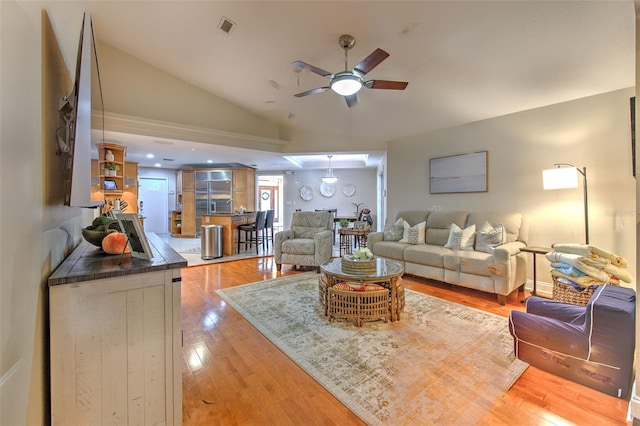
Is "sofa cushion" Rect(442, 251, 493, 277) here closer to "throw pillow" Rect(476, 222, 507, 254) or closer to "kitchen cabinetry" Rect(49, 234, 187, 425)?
"throw pillow" Rect(476, 222, 507, 254)

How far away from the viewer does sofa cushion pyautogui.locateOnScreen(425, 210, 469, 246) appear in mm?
4141

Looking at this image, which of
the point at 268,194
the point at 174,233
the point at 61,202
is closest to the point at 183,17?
the point at 61,202

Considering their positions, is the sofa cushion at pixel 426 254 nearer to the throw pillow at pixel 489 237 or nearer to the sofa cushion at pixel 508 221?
the throw pillow at pixel 489 237

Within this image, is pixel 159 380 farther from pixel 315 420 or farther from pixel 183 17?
pixel 183 17

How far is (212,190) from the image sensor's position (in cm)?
A: 869

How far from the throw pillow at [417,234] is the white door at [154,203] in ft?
28.4

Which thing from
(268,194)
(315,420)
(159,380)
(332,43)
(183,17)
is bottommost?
(315,420)

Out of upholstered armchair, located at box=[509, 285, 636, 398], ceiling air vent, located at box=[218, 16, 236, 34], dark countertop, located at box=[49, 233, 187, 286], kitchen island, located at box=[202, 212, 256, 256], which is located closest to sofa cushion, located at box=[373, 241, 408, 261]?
upholstered armchair, located at box=[509, 285, 636, 398]

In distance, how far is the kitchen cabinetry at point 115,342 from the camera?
3.60ft

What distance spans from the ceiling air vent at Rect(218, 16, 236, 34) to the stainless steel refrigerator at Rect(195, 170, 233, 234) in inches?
232

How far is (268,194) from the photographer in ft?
40.5

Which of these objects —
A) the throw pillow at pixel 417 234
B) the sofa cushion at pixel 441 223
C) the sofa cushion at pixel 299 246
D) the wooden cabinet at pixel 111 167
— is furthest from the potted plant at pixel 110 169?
the sofa cushion at pixel 441 223

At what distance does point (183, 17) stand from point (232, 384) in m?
3.67

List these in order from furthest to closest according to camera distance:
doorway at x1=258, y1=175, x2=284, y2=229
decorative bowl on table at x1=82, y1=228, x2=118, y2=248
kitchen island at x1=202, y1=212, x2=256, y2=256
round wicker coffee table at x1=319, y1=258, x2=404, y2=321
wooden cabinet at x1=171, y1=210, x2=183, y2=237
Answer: doorway at x1=258, y1=175, x2=284, y2=229, wooden cabinet at x1=171, y1=210, x2=183, y2=237, kitchen island at x1=202, y1=212, x2=256, y2=256, round wicker coffee table at x1=319, y1=258, x2=404, y2=321, decorative bowl on table at x1=82, y1=228, x2=118, y2=248
